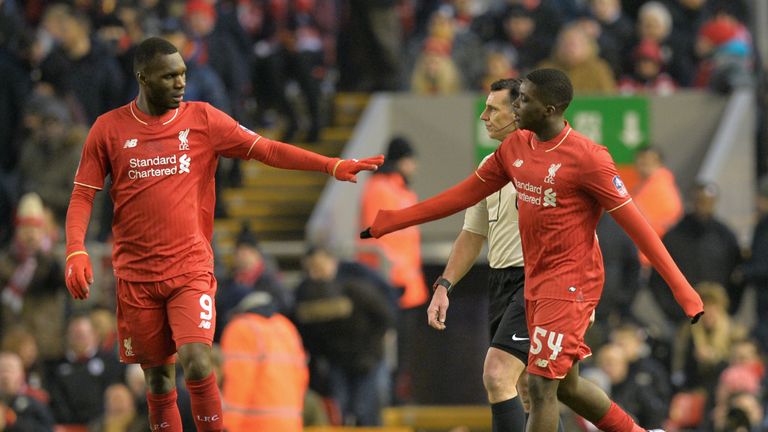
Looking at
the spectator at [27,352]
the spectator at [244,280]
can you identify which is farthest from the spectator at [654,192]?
the spectator at [27,352]

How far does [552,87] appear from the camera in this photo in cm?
1018

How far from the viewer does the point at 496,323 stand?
434 inches

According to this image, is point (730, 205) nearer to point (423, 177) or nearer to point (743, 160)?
point (743, 160)

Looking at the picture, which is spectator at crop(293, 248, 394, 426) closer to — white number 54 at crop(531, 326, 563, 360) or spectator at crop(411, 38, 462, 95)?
spectator at crop(411, 38, 462, 95)

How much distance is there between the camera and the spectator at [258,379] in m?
14.1

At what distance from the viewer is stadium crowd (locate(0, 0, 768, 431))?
52.0 ft

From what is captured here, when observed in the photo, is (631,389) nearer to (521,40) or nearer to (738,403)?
(738,403)

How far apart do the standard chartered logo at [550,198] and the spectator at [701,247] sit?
7.33 metres

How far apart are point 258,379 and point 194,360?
3.75m

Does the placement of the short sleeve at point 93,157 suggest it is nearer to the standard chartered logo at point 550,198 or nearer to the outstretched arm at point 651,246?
the standard chartered logo at point 550,198

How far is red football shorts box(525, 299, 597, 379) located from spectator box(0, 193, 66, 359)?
24.0 feet

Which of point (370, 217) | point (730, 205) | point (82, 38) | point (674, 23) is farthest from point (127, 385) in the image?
point (674, 23)

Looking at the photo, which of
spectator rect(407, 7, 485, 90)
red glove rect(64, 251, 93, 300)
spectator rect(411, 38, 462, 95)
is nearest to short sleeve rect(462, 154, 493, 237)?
red glove rect(64, 251, 93, 300)

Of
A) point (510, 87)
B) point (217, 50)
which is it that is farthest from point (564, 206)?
point (217, 50)
